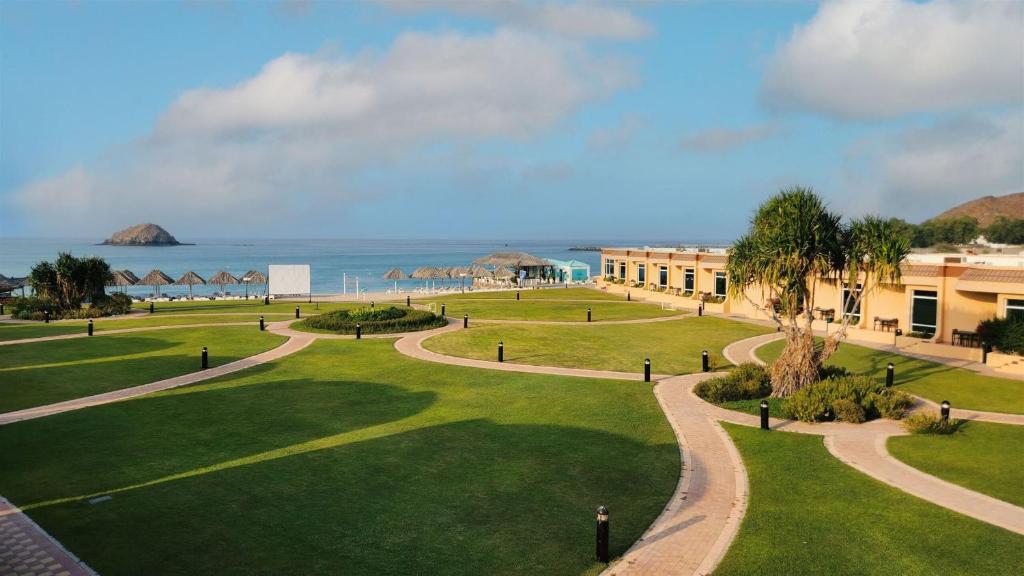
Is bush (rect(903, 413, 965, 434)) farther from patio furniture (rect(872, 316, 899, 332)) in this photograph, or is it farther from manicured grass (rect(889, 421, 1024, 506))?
patio furniture (rect(872, 316, 899, 332))

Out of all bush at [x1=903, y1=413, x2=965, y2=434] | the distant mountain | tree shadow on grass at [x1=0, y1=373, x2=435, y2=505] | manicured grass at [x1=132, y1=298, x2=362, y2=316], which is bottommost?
tree shadow on grass at [x1=0, y1=373, x2=435, y2=505]

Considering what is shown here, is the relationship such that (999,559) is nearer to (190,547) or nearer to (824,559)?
(824,559)

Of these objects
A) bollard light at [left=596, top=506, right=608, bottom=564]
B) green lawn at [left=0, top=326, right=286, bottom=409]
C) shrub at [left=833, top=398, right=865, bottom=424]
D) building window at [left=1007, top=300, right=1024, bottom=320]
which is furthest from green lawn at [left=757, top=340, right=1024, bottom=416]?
green lawn at [left=0, top=326, right=286, bottom=409]

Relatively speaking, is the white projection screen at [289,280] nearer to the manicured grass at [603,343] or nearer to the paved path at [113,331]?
the paved path at [113,331]

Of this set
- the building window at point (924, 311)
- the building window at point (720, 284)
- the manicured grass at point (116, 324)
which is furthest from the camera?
the building window at point (720, 284)

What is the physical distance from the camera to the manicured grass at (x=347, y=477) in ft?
31.1

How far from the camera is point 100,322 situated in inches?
1379

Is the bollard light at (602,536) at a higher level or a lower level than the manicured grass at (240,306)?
lower

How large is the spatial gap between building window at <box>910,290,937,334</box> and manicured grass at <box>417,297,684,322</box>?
13269 millimetres

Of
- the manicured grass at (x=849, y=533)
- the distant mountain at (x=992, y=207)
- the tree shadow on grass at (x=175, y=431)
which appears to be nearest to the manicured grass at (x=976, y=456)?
the manicured grass at (x=849, y=533)

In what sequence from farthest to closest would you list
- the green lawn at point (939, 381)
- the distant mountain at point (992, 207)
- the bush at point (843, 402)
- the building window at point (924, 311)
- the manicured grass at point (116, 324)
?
the distant mountain at point (992, 207), the manicured grass at point (116, 324), the building window at point (924, 311), the green lawn at point (939, 381), the bush at point (843, 402)

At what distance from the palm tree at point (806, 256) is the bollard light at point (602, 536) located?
1191 cm

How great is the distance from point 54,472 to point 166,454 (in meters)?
2.01

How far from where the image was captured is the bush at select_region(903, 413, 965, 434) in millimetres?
15523
